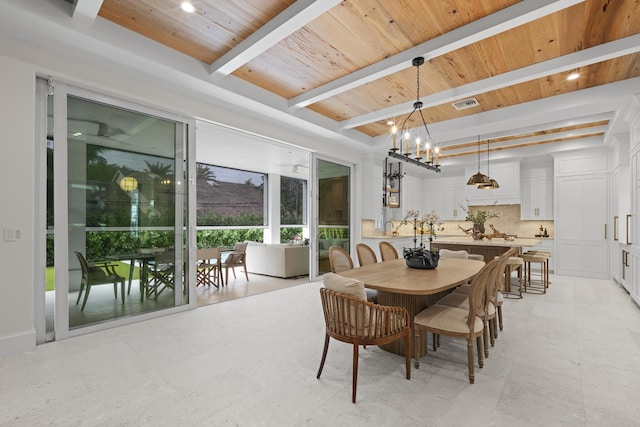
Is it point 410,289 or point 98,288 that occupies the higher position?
point 410,289

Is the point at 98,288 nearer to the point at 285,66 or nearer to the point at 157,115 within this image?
the point at 157,115

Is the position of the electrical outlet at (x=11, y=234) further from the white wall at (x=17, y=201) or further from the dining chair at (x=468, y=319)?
the dining chair at (x=468, y=319)

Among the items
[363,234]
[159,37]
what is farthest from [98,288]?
[363,234]

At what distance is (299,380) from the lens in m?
2.32

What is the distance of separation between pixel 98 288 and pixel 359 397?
297 cm

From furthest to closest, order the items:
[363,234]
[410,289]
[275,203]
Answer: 1. [275,203]
2. [363,234]
3. [410,289]

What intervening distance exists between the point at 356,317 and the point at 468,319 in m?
0.90

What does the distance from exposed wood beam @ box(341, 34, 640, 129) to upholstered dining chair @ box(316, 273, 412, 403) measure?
10.2 feet

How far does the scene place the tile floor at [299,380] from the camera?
189 centimetres

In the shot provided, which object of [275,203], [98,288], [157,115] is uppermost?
[157,115]

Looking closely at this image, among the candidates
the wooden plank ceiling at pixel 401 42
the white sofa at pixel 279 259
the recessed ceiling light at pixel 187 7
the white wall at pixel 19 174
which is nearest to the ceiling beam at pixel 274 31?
the wooden plank ceiling at pixel 401 42

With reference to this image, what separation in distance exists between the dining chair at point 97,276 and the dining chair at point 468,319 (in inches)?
127

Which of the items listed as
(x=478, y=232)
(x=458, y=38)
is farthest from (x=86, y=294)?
(x=478, y=232)

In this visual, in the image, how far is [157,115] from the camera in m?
3.77
